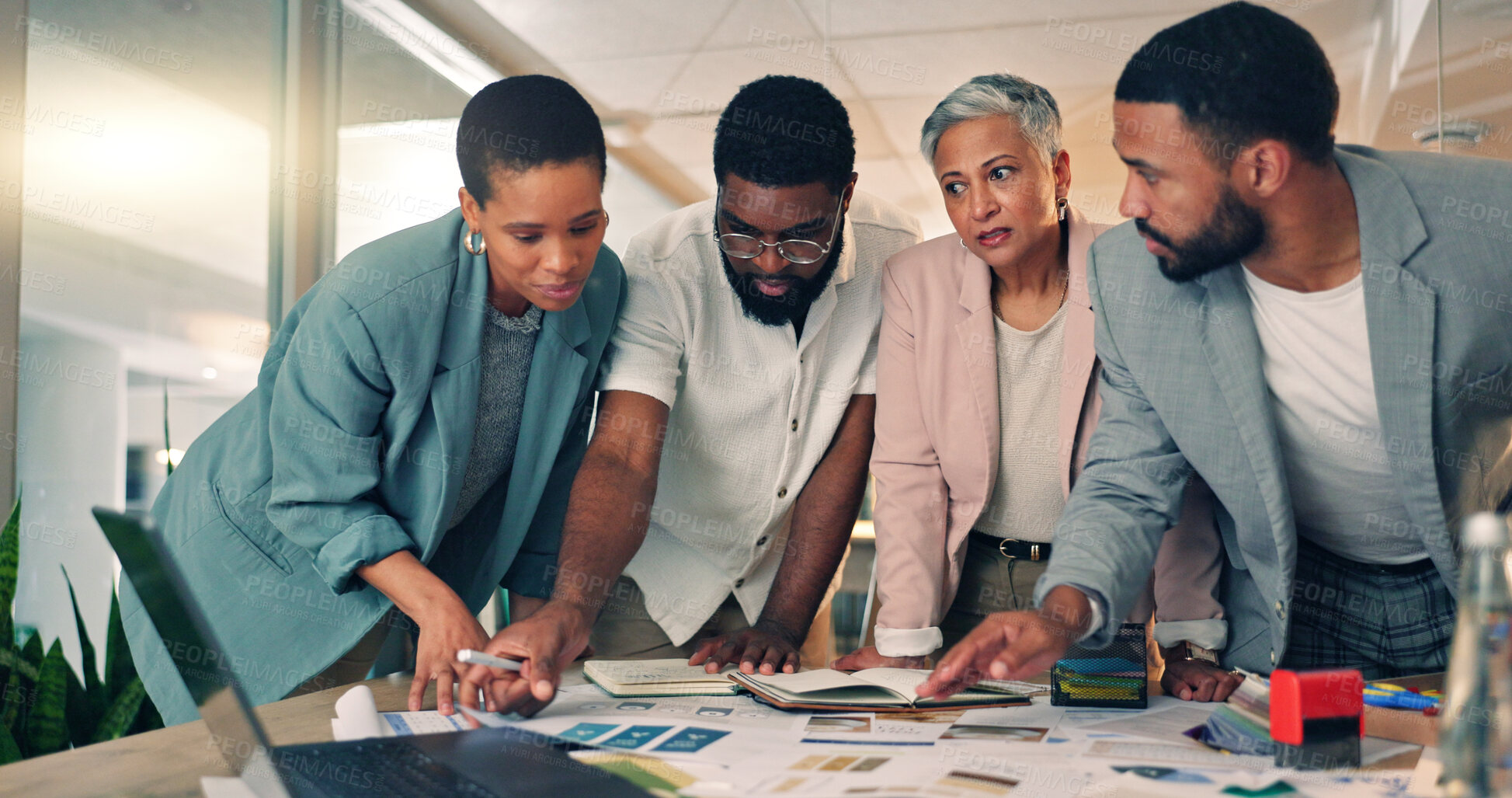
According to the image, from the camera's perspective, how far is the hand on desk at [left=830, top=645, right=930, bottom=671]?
1.60 meters

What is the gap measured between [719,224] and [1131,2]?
3.13 m

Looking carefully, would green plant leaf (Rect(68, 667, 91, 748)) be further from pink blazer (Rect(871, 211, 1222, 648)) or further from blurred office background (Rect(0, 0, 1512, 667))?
pink blazer (Rect(871, 211, 1222, 648))

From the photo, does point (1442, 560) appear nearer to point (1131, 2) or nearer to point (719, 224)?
point (719, 224)

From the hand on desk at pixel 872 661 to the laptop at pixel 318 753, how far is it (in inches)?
26.7

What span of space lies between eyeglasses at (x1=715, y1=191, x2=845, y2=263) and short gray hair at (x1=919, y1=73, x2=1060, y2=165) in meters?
0.28

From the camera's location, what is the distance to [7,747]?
5.81 ft

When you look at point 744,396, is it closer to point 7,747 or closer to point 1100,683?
point 1100,683

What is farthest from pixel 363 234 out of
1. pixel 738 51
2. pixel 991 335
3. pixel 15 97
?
pixel 991 335

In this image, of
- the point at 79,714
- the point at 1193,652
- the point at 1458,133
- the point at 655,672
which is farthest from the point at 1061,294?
the point at 1458,133

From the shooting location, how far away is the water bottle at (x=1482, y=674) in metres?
0.64

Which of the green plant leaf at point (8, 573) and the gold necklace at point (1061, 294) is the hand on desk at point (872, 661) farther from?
the green plant leaf at point (8, 573)

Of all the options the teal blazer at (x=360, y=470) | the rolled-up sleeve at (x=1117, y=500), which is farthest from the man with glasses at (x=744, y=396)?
the rolled-up sleeve at (x=1117, y=500)

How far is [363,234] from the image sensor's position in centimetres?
361

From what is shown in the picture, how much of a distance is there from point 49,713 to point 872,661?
1559 mm
